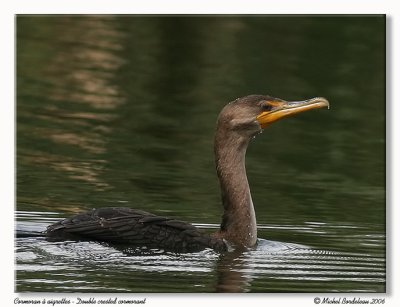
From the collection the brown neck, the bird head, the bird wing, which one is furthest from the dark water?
the bird head

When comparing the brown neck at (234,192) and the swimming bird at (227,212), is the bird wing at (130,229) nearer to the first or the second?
the swimming bird at (227,212)

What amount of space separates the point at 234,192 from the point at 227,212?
21 centimetres

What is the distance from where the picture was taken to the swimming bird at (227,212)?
13.3 metres

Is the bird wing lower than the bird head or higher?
lower

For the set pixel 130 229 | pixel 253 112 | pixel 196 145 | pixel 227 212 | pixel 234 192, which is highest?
pixel 253 112

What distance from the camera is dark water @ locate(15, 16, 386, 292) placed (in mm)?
13164

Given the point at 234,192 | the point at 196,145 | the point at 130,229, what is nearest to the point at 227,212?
the point at 234,192

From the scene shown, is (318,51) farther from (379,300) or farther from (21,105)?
(379,300)

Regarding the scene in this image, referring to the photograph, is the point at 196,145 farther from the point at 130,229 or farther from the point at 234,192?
the point at 130,229

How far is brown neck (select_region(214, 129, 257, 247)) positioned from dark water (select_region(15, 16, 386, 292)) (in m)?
0.22

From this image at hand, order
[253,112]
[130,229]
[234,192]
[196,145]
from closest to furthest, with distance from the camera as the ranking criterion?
[130,229] → [253,112] → [234,192] → [196,145]

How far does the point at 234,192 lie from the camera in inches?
557

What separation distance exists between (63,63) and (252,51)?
256cm

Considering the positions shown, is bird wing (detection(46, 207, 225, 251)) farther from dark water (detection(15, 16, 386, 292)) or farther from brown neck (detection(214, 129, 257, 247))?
brown neck (detection(214, 129, 257, 247))
